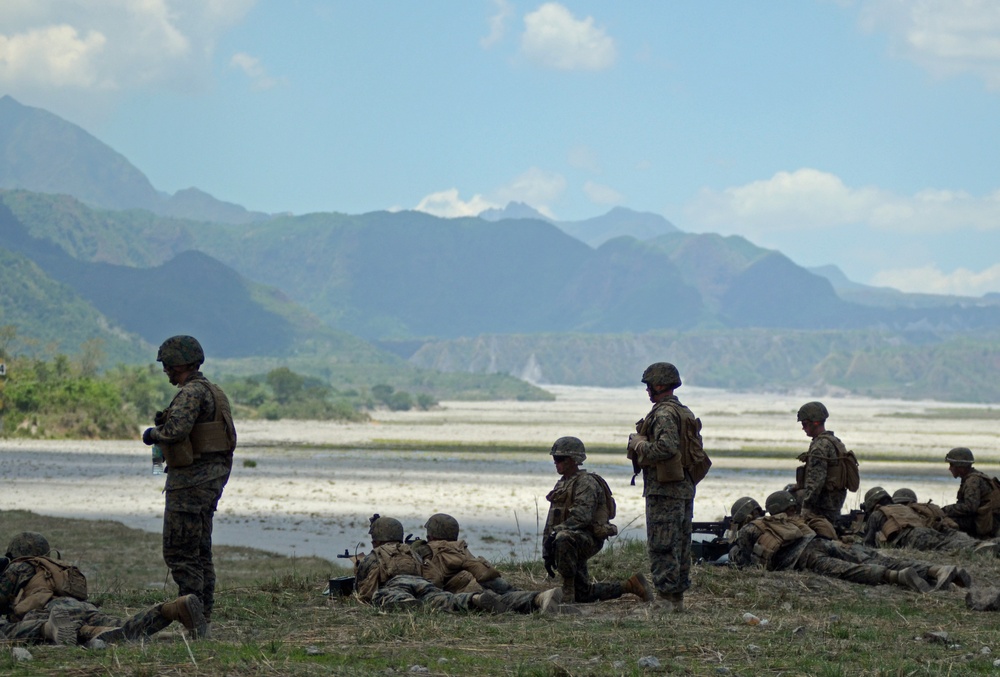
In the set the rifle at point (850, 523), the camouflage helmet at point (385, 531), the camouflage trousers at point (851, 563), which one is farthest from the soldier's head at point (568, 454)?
the rifle at point (850, 523)

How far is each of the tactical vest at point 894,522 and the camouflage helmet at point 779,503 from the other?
261 centimetres

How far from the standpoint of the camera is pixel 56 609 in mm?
10234

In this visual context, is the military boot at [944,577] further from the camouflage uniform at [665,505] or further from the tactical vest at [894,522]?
the tactical vest at [894,522]

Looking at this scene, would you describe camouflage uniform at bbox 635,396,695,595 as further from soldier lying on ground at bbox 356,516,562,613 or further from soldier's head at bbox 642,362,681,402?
soldier lying on ground at bbox 356,516,562,613

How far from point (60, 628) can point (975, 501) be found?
42.0ft

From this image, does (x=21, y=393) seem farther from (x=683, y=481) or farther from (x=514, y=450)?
(x=683, y=481)

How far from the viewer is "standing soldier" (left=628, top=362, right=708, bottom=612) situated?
12211 mm

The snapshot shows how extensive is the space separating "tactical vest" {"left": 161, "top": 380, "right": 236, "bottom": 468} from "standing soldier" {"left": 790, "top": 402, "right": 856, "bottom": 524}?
320 inches

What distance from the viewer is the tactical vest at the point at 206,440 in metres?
10.6

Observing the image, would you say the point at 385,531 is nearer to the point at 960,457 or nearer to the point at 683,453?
the point at 683,453

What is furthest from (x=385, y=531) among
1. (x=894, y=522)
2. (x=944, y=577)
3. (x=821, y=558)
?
(x=894, y=522)

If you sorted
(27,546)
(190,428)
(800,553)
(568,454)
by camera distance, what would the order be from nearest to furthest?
(190,428) → (27,546) → (568,454) → (800,553)

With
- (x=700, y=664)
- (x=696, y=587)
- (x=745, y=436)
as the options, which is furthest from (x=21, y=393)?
(x=700, y=664)

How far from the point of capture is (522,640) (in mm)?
10234
